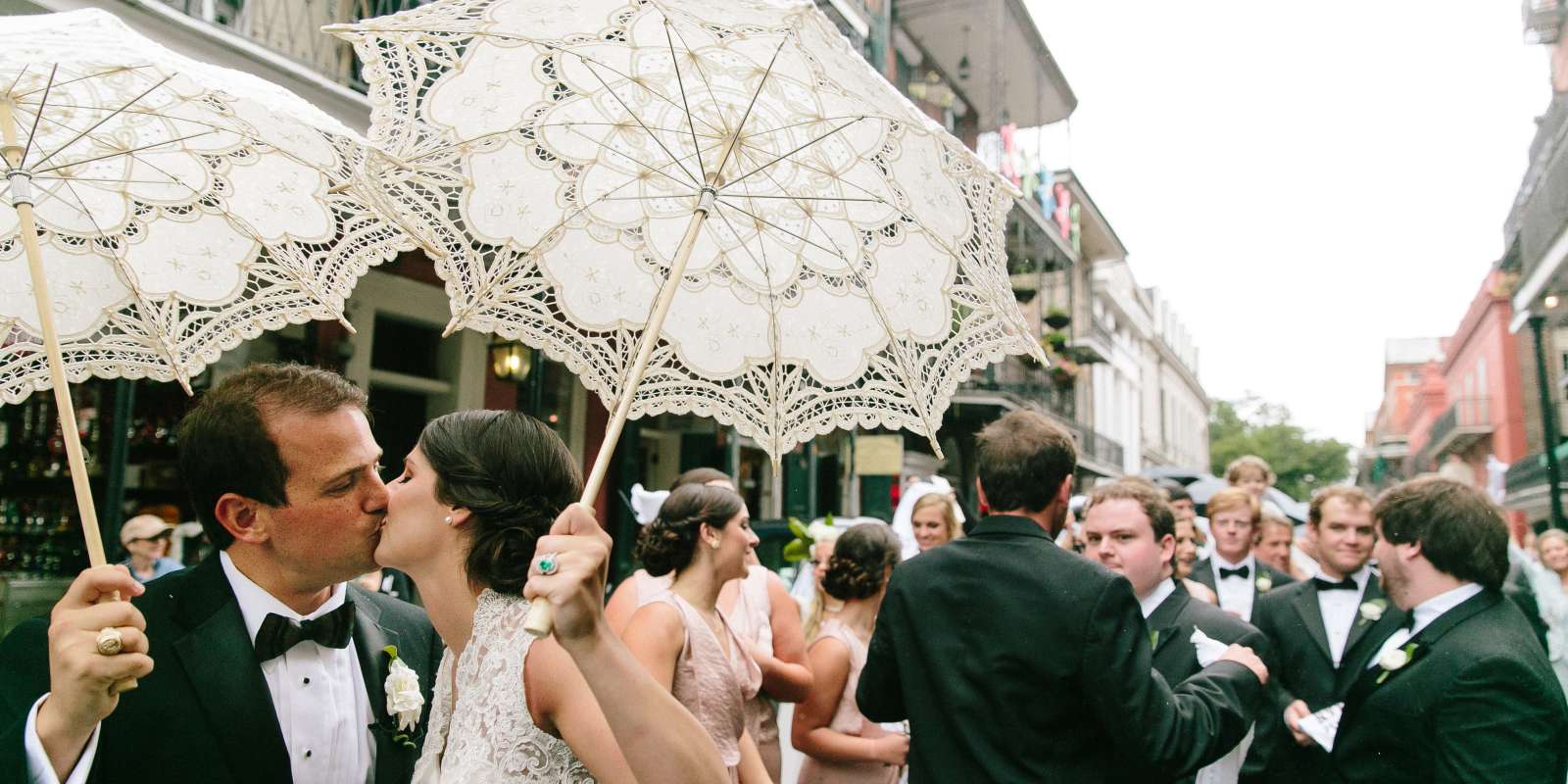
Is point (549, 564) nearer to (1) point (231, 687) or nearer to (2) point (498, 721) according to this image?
(2) point (498, 721)

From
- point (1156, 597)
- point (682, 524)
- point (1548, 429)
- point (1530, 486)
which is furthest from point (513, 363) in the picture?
point (1530, 486)

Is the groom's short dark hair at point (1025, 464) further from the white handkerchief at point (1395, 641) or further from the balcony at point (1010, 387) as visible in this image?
the balcony at point (1010, 387)

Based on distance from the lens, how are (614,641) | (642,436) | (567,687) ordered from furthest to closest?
1. (642,436)
2. (567,687)
3. (614,641)

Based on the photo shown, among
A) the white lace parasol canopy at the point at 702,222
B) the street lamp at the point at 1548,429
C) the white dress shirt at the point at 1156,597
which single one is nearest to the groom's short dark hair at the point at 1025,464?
the white lace parasol canopy at the point at 702,222

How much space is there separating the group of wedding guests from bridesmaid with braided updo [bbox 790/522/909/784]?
0.05ft

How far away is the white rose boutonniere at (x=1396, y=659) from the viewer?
3.37 metres

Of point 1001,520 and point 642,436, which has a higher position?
point 642,436

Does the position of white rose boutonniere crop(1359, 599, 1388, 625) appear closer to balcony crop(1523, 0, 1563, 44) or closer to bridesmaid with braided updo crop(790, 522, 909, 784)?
bridesmaid with braided updo crop(790, 522, 909, 784)

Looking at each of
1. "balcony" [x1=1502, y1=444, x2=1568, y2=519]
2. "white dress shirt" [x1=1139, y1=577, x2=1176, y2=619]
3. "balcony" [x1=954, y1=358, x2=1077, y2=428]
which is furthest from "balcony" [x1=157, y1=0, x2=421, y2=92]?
"balcony" [x1=1502, y1=444, x2=1568, y2=519]

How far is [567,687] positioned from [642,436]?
40.1ft

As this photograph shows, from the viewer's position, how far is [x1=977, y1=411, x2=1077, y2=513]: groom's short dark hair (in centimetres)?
315

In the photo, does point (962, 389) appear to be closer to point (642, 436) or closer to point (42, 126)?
point (642, 436)

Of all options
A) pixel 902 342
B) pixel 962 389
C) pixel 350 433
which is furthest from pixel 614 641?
pixel 962 389

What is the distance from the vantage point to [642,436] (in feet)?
45.8
